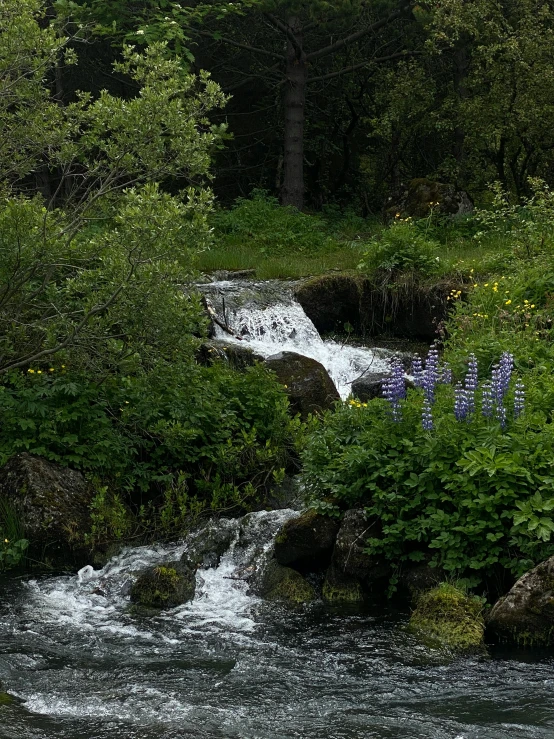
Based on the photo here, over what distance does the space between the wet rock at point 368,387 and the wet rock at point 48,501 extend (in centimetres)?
415

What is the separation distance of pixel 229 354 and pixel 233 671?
6693mm

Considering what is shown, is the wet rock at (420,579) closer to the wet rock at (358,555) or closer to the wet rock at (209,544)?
the wet rock at (358,555)

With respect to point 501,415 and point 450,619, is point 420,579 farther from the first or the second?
point 501,415

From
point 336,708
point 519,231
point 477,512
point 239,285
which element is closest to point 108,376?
point 477,512

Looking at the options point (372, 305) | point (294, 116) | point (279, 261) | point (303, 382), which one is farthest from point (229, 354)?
point (294, 116)

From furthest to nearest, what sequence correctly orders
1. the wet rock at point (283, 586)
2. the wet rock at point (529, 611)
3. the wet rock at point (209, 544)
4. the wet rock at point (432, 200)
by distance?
the wet rock at point (432, 200), the wet rock at point (209, 544), the wet rock at point (283, 586), the wet rock at point (529, 611)

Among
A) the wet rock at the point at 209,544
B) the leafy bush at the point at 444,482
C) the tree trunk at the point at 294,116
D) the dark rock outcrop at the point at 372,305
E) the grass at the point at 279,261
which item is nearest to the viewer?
the leafy bush at the point at 444,482

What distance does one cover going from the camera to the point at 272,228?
21.1m

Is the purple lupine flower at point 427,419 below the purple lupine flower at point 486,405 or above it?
below

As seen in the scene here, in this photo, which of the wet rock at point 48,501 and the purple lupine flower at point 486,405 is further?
the wet rock at point 48,501

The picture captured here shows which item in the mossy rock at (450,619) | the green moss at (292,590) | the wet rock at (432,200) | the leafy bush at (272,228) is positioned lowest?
the green moss at (292,590)

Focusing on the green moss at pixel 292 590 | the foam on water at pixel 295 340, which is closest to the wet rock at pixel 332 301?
the foam on water at pixel 295 340

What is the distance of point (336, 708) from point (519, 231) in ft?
32.8

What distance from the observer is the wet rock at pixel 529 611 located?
24.8 feet
